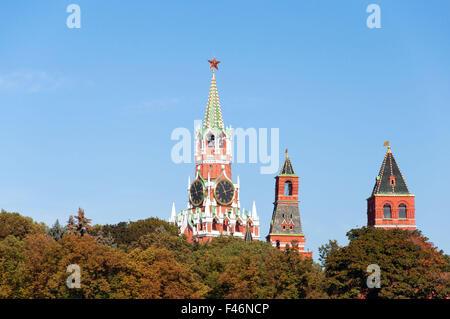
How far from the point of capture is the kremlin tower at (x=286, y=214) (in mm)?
165625

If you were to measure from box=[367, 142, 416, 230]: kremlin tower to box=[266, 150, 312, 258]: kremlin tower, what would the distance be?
1234 cm

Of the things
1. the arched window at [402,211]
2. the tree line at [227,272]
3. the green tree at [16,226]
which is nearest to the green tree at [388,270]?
the tree line at [227,272]

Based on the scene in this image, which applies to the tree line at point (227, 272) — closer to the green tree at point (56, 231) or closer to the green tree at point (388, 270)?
the green tree at point (388, 270)

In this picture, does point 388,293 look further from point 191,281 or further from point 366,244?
point 191,281

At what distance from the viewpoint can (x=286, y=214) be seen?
548ft

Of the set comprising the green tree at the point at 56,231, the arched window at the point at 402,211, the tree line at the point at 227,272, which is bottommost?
the tree line at the point at 227,272

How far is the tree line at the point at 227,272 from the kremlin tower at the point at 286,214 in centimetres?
3796

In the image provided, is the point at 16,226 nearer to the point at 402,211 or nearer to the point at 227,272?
the point at 227,272

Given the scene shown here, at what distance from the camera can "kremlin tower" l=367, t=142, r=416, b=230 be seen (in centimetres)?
15738

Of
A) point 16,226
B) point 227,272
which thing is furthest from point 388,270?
point 16,226
